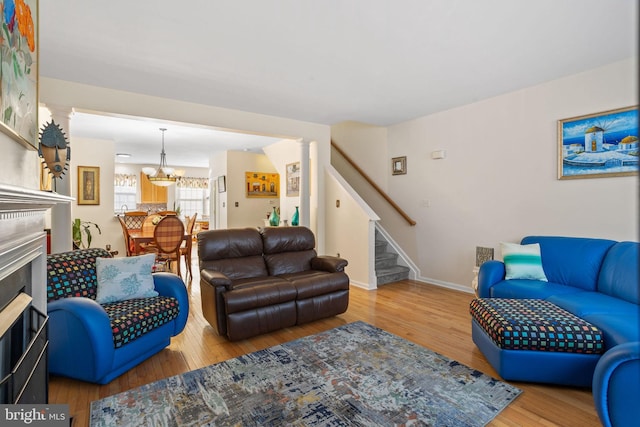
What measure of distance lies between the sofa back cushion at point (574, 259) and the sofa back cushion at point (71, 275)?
13.5ft

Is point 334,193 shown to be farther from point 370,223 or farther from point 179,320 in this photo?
point 179,320

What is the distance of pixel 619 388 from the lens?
4.84ft

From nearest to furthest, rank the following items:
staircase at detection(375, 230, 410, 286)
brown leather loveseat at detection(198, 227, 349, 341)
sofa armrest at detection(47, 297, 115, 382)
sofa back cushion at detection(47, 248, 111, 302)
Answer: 1. sofa armrest at detection(47, 297, 115, 382)
2. sofa back cushion at detection(47, 248, 111, 302)
3. brown leather loveseat at detection(198, 227, 349, 341)
4. staircase at detection(375, 230, 410, 286)

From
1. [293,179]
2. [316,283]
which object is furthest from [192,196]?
[316,283]

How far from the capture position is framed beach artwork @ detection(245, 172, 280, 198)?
737 centimetres

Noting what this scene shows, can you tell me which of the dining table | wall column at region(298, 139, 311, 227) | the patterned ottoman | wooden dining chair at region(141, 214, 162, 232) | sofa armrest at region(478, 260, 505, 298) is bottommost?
the patterned ottoman

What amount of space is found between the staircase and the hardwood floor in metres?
0.24

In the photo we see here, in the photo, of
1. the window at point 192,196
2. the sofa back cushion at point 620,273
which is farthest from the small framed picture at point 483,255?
the window at point 192,196

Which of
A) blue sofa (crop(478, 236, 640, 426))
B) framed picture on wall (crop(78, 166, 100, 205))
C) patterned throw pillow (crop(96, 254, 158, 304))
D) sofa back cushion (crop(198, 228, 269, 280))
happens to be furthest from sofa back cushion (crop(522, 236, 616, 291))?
framed picture on wall (crop(78, 166, 100, 205))

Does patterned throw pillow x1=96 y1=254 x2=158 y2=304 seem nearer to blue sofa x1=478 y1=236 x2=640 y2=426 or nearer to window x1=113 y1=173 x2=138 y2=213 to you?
blue sofa x1=478 y1=236 x2=640 y2=426

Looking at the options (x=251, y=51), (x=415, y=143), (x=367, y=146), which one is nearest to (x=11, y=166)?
(x=251, y=51)

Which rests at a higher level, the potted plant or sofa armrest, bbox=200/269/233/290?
the potted plant

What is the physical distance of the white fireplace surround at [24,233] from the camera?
3.45 ft

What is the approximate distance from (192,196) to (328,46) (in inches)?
354
